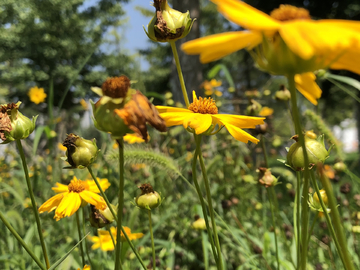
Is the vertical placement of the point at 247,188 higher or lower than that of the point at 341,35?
lower

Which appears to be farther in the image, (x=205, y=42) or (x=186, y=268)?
(x=186, y=268)

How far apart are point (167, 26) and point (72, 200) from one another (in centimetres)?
44

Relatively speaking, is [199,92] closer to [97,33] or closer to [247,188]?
[247,188]

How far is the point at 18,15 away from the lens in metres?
8.87

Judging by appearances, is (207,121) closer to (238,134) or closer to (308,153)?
(238,134)

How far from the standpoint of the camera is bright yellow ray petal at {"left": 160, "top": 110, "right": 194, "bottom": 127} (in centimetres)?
44

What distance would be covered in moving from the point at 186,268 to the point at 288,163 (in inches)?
39.3

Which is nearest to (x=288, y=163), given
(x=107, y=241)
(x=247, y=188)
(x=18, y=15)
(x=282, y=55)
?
(x=282, y=55)

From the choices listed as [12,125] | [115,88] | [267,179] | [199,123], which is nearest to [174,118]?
[199,123]

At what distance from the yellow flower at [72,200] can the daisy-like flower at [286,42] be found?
48cm

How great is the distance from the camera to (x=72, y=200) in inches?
25.2

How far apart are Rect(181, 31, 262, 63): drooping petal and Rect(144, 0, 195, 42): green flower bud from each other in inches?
10.5

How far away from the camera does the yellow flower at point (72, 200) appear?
605 millimetres

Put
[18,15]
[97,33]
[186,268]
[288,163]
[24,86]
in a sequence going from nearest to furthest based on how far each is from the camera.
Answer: [288,163] → [186,268] → [18,15] → [24,86] → [97,33]
